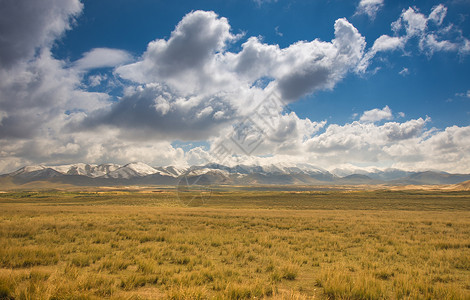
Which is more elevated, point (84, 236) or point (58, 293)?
point (58, 293)

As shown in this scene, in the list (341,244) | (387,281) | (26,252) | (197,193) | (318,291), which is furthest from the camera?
(197,193)

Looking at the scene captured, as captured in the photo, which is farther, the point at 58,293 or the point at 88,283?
the point at 88,283

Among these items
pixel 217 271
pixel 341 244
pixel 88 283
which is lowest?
pixel 341 244

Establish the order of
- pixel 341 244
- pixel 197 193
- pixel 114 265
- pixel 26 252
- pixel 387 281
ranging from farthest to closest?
pixel 197 193, pixel 341 244, pixel 26 252, pixel 114 265, pixel 387 281

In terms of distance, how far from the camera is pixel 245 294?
6.21 m

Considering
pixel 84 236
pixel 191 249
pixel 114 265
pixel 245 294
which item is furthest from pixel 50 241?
pixel 245 294

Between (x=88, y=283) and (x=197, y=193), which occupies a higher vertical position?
(x=88, y=283)

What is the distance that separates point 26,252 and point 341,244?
Answer: 51.1 feet

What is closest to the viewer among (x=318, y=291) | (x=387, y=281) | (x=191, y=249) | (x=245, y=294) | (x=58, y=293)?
(x=58, y=293)

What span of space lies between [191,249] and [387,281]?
28.2ft

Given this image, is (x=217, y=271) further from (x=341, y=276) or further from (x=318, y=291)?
(x=341, y=276)

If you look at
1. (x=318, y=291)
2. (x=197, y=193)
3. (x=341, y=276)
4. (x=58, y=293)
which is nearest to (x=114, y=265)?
(x=58, y=293)

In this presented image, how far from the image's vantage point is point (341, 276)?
294 inches

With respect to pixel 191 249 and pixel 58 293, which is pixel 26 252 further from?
pixel 191 249
